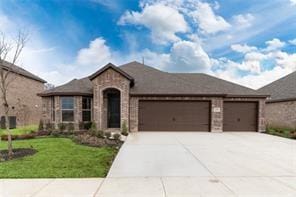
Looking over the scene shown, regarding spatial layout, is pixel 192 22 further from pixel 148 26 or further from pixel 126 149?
pixel 126 149

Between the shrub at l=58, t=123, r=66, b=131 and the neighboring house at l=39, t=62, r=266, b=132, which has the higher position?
the neighboring house at l=39, t=62, r=266, b=132

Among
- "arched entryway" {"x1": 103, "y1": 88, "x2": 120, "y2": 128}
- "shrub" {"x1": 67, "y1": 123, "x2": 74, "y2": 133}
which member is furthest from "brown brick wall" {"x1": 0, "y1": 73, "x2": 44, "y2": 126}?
"arched entryway" {"x1": 103, "y1": 88, "x2": 120, "y2": 128}

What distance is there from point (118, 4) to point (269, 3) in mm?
9281

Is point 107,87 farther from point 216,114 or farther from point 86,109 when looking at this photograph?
point 216,114

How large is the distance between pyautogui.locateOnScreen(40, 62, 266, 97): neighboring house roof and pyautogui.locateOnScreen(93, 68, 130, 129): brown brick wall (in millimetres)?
499

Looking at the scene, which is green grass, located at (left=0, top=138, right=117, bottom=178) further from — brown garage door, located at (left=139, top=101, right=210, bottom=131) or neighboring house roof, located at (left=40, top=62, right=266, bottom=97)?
neighboring house roof, located at (left=40, top=62, right=266, bottom=97)

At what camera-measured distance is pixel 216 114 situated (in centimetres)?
1697

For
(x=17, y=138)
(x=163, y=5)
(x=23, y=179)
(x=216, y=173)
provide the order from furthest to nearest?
1. (x=163, y=5)
2. (x=17, y=138)
3. (x=216, y=173)
4. (x=23, y=179)

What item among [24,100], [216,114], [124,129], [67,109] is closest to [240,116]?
[216,114]

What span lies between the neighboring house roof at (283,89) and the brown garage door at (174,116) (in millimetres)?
6603

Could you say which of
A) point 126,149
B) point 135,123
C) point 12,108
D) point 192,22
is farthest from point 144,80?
point 12,108

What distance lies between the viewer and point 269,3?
13320 millimetres

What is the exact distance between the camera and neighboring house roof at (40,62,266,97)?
16766 mm

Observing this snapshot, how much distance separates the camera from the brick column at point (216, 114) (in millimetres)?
16969
